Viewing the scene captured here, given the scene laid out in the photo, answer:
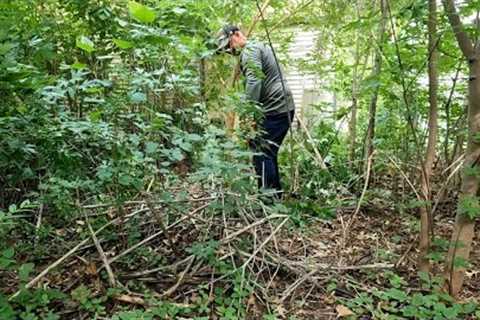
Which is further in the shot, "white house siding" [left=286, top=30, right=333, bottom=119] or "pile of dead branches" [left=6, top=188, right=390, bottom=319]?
"white house siding" [left=286, top=30, right=333, bottom=119]

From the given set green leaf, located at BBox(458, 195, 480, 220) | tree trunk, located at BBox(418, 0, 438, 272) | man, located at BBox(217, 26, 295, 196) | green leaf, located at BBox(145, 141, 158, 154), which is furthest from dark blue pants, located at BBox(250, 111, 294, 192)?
green leaf, located at BBox(458, 195, 480, 220)

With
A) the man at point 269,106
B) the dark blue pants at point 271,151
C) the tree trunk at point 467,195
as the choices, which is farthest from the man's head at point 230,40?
the tree trunk at point 467,195

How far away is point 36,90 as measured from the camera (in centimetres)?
211

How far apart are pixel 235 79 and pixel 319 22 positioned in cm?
131

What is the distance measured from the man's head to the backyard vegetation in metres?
0.09

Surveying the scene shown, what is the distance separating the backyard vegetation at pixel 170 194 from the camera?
215cm

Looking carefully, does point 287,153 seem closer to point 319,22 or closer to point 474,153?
point 319,22

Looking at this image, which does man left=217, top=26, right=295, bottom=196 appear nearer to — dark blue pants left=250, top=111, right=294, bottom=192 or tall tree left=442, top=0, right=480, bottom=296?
dark blue pants left=250, top=111, right=294, bottom=192

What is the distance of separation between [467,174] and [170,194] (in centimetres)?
156

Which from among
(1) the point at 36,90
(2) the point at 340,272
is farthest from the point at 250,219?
(1) the point at 36,90

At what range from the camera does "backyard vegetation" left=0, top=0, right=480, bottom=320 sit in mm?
2154

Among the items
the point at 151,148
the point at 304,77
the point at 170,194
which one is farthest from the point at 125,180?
the point at 304,77

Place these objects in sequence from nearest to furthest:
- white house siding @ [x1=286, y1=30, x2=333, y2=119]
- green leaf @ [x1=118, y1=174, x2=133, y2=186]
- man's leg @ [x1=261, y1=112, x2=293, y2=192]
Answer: green leaf @ [x1=118, y1=174, x2=133, y2=186], man's leg @ [x1=261, y1=112, x2=293, y2=192], white house siding @ [x1=286, y1=30, x2=333, y2=119]

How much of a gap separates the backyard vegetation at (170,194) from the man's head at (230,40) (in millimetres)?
90
